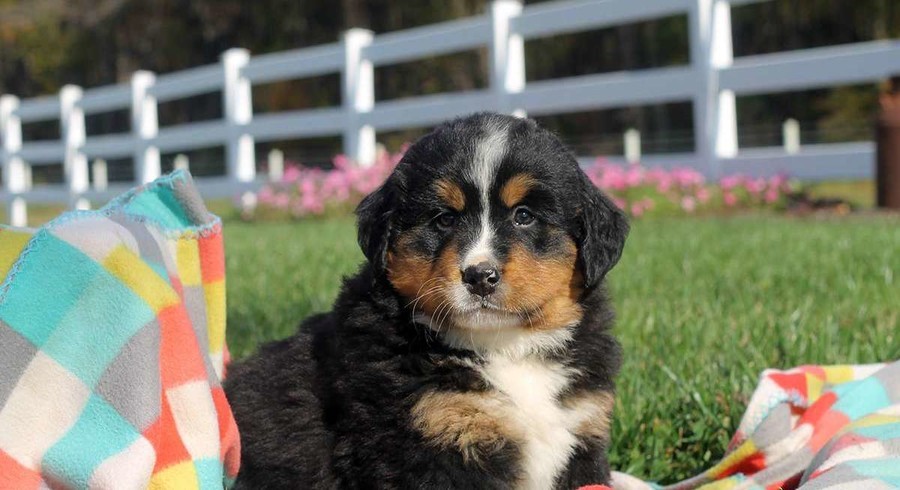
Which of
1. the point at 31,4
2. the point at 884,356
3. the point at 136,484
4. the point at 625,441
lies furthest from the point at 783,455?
the point at 31,4

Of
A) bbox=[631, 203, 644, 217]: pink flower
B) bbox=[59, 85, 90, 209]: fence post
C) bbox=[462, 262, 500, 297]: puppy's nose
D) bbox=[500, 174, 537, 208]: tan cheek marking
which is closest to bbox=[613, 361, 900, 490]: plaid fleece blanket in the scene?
bbox=[462, 262, 500, 297]: puppy's nose

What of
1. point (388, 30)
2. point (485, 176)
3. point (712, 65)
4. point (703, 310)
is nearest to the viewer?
point (485, 176)

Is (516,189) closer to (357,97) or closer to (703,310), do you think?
(703,310)

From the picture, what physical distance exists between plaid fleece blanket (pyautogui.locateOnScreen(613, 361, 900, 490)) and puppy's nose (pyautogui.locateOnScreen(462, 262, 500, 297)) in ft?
3.09

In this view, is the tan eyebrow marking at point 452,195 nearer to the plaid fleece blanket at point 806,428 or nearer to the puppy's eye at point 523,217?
the puppy's eye at point 523,217

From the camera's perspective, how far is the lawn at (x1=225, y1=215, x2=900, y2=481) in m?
3.88

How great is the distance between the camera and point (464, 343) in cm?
310

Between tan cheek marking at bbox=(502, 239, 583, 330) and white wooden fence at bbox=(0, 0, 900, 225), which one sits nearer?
tan cheek marking at bbox=(502, 239, 583, 330)

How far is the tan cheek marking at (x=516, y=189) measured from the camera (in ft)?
10.0

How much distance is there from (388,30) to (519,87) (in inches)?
1192

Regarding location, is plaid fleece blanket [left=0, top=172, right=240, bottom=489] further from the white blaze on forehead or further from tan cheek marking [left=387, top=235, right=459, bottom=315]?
the white blaze on forehead

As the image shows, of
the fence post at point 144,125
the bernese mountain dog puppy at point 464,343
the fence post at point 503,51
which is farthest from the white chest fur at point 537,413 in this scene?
the fence post at point 144,125

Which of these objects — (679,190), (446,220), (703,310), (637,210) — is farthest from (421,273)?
(679,190)

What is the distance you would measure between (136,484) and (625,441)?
187cm
